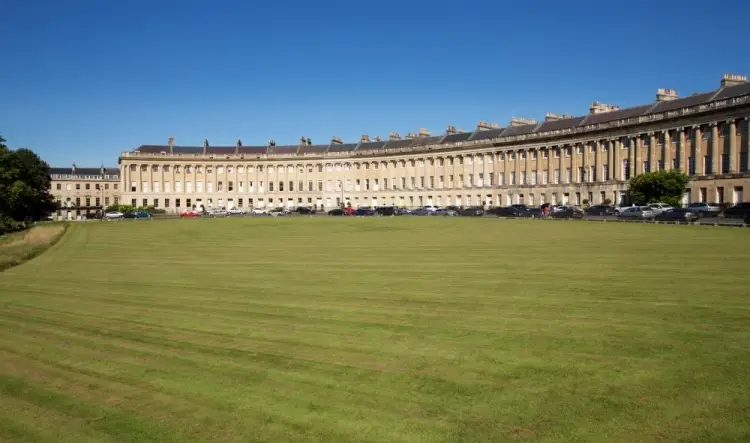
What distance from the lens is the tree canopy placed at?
67.9 m

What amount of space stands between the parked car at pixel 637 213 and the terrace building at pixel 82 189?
139m

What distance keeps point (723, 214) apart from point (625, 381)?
156 feet

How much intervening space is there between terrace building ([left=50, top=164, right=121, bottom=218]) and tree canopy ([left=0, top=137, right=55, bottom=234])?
54.2 metres

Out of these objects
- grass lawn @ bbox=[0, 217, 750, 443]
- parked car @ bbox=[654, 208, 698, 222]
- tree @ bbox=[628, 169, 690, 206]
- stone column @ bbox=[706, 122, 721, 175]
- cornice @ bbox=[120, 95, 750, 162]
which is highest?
cornice @ bbox=[120, 95, 750, 162]

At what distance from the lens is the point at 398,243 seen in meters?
30.7

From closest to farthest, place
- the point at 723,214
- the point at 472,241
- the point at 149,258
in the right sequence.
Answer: the point at 149,258 → the point at 472,241 → the point at 723,214

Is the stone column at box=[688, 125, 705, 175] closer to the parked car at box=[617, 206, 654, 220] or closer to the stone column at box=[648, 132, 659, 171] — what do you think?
the stone column at box=[648, 132, 659, 171]

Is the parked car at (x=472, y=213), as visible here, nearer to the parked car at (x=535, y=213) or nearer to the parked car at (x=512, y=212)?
the parked car at (x=512, y=212)

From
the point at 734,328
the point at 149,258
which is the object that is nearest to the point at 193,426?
the point at 734,328

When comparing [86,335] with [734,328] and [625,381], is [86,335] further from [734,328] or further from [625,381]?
[734,328]

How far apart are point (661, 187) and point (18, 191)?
72992 mm

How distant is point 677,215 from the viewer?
155ft

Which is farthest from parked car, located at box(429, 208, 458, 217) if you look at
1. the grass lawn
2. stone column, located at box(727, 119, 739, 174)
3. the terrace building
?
the terrace building

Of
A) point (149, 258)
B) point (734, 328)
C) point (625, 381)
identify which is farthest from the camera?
point (149, 258)
